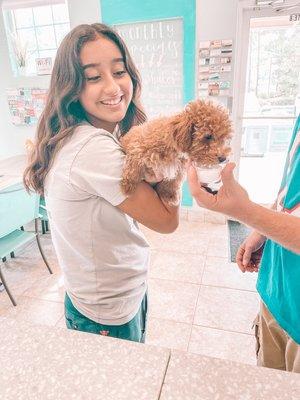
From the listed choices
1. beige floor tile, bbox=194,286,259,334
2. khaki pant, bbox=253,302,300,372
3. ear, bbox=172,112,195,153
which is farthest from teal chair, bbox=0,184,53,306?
khaki pant, bbox=253,302,300,372

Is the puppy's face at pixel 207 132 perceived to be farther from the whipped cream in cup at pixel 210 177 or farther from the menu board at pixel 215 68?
the menu board at pixel 215 68

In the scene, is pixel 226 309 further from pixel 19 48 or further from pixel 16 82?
pixel 19 48

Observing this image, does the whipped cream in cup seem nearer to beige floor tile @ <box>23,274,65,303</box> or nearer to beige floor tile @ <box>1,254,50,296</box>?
beige floor tile @ <box>23,274,65,303</box>

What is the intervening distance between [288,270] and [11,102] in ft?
14.1

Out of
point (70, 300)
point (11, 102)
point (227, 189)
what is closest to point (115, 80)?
point (227, 189)

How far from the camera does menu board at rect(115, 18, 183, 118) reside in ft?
10.5

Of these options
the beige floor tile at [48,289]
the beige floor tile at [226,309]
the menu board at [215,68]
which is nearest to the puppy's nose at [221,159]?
the beige floor tile at [226,309]

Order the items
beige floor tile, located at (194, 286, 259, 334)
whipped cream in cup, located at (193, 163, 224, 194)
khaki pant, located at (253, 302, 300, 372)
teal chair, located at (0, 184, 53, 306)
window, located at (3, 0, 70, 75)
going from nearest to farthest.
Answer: whipped cream in cup, located at (193, 163, 224, 194)
khaki pant, located at (253, 302, 300, 372)
beige floor tile, located at (194, 286, 259, 334)
teal chair, located at (0, 184, 53, 306)
window, located at (3, 0, 70, 75)

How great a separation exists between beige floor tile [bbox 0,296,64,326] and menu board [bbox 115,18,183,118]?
2166 millimetres

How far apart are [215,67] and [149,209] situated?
2.82m

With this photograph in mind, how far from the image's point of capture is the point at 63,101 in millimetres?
880

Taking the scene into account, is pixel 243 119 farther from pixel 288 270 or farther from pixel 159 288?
pixel 288 270

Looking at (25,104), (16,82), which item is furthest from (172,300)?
(16,82)

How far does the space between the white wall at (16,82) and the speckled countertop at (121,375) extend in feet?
12.0
